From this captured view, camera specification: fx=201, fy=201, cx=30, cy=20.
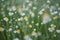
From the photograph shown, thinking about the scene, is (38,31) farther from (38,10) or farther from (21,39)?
(38,10)

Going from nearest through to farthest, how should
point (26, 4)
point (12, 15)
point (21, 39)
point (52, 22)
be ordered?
point (21, 39), point (52, 22), point (12, 15), point (26, 4)

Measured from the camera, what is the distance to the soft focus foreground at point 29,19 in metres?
1.55

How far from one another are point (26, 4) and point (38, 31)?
44cm

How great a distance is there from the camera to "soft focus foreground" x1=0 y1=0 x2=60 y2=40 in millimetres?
1547

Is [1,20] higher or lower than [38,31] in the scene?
higher

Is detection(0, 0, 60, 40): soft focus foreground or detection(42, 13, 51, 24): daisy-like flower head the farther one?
detection(42, 13, 51, 24): daisy-like flower head

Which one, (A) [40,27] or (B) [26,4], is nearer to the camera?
(A) [40,27]

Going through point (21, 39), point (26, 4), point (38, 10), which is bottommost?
point (21, 39)

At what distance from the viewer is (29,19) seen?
1682mm

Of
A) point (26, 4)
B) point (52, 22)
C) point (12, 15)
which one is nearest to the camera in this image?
point (52, 22)

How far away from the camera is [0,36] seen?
157 centimetres

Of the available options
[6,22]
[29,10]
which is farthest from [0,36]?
[29,10]

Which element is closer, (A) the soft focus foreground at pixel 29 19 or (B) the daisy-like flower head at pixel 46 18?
(A) the soft focus foreground at pixel 29 19

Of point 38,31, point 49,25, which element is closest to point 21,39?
point 38,31
